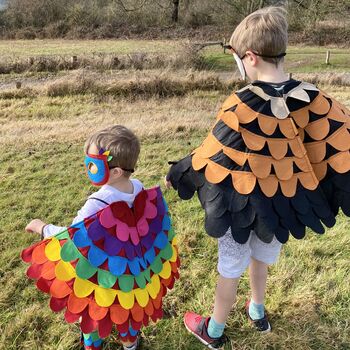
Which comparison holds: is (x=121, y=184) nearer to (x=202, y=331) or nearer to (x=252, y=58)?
(x=252, y=58)

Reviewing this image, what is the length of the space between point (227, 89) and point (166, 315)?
1165cm

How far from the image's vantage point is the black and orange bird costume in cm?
200

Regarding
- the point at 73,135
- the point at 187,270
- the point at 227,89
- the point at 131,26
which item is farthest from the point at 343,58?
the point at 187,270

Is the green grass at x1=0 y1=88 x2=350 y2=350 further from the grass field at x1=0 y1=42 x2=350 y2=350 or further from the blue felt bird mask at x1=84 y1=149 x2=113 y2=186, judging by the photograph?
the blue felt bird mask at x1=84 y1=149 x2=113 y2=186

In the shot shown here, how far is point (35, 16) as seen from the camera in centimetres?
3603

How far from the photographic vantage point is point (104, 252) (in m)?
2.08

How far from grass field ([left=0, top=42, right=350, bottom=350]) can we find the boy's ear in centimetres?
154

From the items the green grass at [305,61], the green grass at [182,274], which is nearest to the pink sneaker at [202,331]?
the green grass at [182,274]

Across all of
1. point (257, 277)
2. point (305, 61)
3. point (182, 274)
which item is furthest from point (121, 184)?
point (305, 61)

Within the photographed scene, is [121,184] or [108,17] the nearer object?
[121,184]

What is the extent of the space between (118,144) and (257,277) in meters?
1.12

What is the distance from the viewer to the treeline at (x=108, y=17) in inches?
1359

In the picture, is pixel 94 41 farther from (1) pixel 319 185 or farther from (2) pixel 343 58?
(1) pixel 319 185

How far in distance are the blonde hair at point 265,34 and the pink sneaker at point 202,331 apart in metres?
1.52
